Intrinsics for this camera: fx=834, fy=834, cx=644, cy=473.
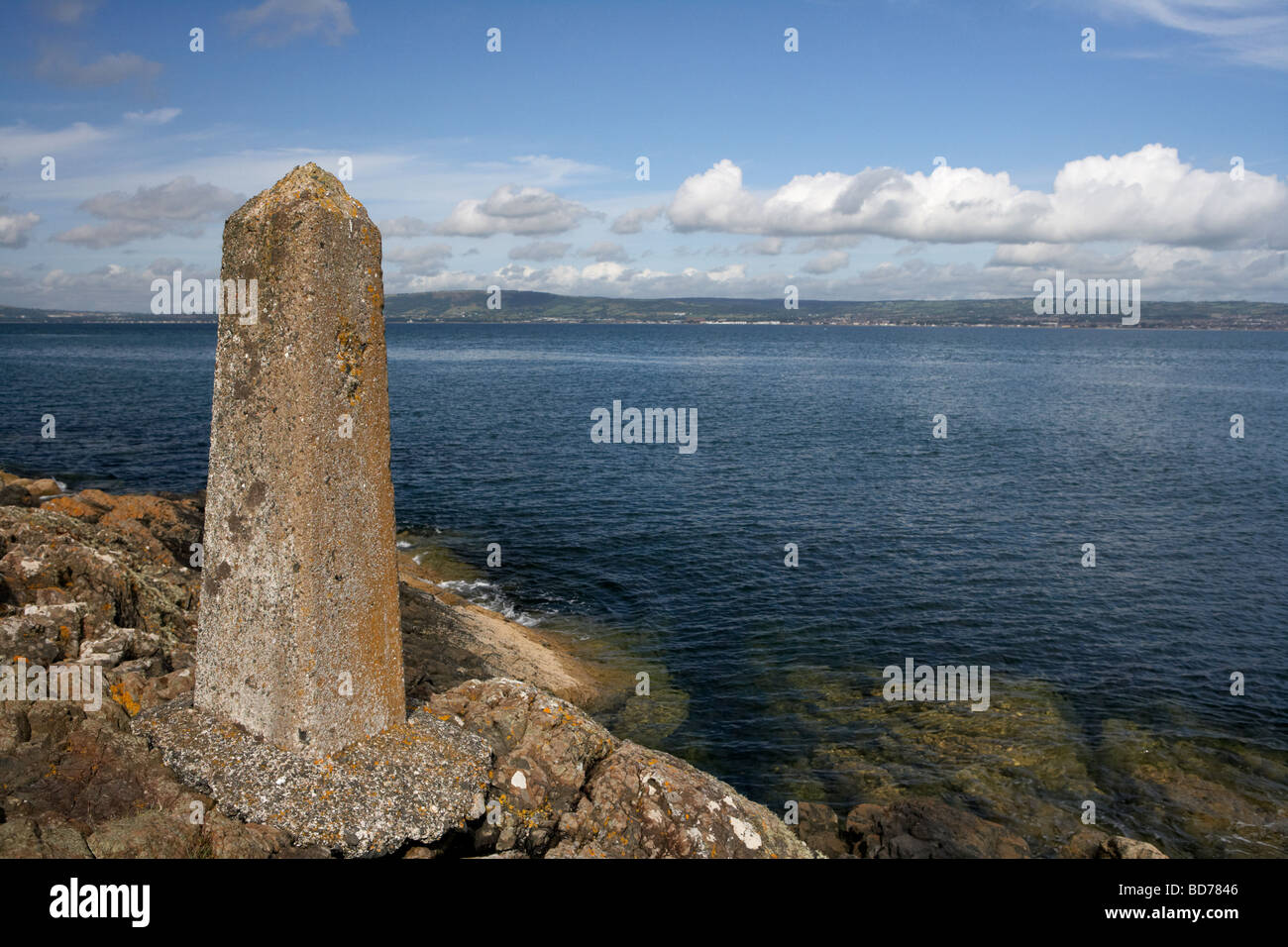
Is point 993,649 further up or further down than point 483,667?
further down

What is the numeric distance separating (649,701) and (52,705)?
52.5ft

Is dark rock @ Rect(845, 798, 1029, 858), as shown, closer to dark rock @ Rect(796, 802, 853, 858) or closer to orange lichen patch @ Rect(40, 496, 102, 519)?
dark rock @ Rect(796, 802, 853, 858)

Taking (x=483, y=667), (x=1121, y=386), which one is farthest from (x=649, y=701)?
(x=1121, y=386)

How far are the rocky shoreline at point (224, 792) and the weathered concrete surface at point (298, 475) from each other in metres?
0.96

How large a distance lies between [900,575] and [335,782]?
2739 centimetres

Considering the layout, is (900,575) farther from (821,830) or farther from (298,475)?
(298,475)

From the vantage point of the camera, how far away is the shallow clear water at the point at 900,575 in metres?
19.3

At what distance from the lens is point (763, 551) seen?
1356 inches

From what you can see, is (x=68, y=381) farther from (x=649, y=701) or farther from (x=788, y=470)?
(x=649, y=701)

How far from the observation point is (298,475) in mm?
7598

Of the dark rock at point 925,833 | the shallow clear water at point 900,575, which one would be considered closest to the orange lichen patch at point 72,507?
the shallow clear water at point 900,575

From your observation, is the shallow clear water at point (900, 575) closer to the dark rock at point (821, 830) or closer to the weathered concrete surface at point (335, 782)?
the dark rock at point (821, 830)
